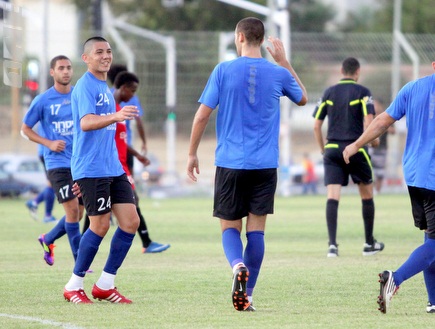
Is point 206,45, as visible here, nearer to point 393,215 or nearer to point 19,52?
point 393,215

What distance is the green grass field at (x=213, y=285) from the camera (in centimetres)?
795

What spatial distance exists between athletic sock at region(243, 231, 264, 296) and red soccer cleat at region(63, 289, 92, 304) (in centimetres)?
138

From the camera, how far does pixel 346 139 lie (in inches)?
521

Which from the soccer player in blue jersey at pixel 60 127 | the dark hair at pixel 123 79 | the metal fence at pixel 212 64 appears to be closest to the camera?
the soccer player in blue jersey at pixel 60 127

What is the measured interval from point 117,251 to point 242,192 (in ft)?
4.13

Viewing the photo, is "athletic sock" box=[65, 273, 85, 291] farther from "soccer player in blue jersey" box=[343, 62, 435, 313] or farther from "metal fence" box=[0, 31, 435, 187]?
"metal fence" box=[0, 31, 435, 187]

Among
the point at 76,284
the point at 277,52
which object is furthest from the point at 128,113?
the point at 76,284

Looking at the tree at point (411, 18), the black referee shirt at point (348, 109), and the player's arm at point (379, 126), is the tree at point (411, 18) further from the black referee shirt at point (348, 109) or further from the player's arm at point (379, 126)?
the player's arm at point (379, 126)

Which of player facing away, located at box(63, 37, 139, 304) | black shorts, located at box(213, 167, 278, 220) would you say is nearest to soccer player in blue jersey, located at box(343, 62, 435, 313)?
black shorts, located at box(213, 167, 278, 220)

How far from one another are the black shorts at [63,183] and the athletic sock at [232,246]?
313cm

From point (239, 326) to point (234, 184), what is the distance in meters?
1.34

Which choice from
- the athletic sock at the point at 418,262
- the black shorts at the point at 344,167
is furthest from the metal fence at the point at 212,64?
the athletic sock at the point at 418,262

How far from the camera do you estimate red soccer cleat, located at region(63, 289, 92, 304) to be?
350 inches

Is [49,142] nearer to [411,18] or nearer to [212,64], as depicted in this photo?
[212,64]
